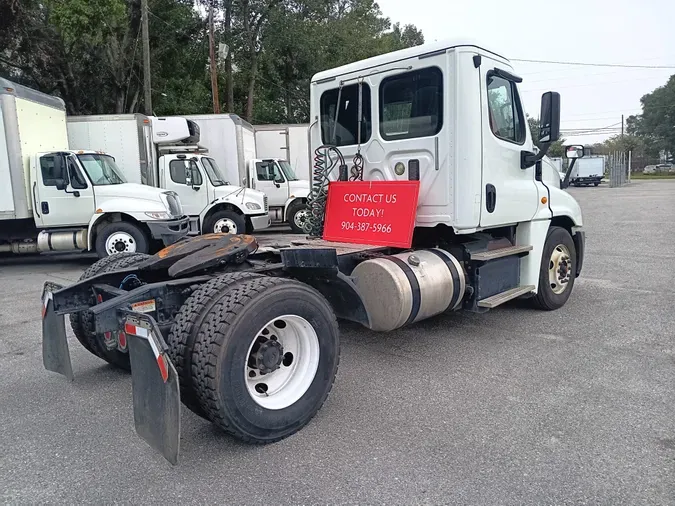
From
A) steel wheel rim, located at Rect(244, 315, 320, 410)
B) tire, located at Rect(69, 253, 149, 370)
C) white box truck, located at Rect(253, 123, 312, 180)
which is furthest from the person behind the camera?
white box truck, located at Rect(253, 123, 312, 180)

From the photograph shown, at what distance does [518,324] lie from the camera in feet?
19.4

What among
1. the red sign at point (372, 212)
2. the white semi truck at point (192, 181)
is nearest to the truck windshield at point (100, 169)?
the white semi truck at point (192, 181)

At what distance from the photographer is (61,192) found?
35.2 feet

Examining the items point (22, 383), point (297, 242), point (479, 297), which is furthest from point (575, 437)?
point (22, 383)

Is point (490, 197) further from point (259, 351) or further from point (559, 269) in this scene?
point (259, 351)

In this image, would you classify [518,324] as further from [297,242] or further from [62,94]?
[62,94]

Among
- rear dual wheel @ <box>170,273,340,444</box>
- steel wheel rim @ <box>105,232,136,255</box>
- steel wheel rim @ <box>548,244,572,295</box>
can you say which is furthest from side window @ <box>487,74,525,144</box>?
steel wheel rim @ <box>105,232,136,255</box>

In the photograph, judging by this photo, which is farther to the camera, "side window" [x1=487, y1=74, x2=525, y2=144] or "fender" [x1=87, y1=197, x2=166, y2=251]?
"fender" [x1=87, y1=197, x2=166, y2=251]

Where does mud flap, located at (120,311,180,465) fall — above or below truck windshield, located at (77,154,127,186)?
below

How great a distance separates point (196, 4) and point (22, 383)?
24560 millimetres

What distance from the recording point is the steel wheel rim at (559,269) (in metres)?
6.31

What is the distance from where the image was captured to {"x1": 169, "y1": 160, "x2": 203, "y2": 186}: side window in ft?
45.0

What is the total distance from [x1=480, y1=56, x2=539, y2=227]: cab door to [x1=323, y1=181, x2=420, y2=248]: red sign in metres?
0.74

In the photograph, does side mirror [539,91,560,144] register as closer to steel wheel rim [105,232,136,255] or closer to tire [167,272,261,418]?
tire [167,272,261,418]
